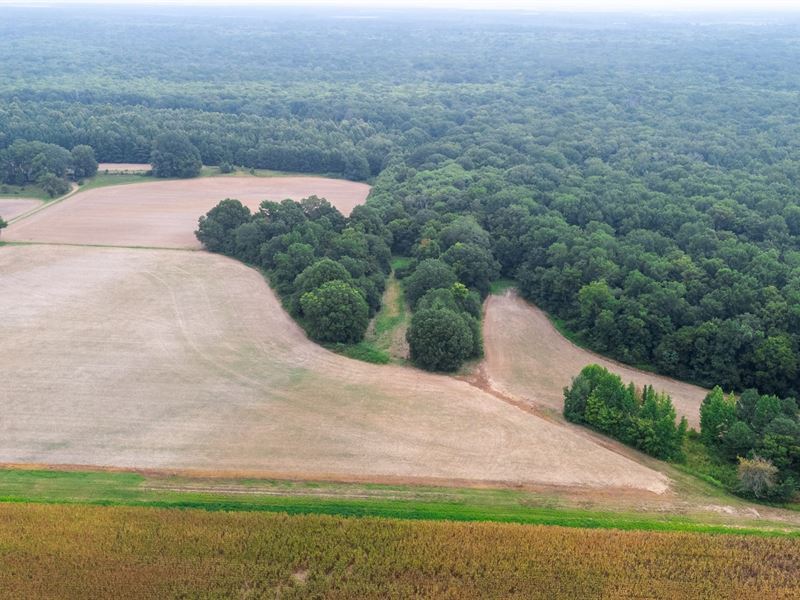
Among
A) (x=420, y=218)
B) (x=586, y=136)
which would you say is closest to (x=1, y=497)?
A: (x=420, y=218)

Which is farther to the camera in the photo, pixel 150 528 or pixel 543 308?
pixel 543 308

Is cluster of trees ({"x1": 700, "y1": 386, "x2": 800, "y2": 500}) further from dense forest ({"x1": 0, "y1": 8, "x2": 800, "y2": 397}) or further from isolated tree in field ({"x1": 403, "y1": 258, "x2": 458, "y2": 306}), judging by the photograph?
isolated tree in field ({"x1": 403, "y1": 258, "x2": 458, "y2": 306})

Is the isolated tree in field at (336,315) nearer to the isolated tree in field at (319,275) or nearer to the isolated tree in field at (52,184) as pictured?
the isolated tree in field at (319,275)

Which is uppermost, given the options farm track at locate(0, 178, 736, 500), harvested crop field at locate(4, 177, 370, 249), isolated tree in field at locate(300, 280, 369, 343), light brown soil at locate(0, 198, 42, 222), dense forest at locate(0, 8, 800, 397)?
dense forest at locate(0, 8, 800, 397)

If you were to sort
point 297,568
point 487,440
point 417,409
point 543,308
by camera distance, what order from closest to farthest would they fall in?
point 297,568
point 487,440
point 417,409
point 543,308

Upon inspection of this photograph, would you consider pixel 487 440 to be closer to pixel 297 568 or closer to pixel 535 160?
pixel 297 568

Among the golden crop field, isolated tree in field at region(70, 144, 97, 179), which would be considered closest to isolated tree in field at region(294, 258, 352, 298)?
the golden crop field

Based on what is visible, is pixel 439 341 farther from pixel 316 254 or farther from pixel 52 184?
pixel 52 184
